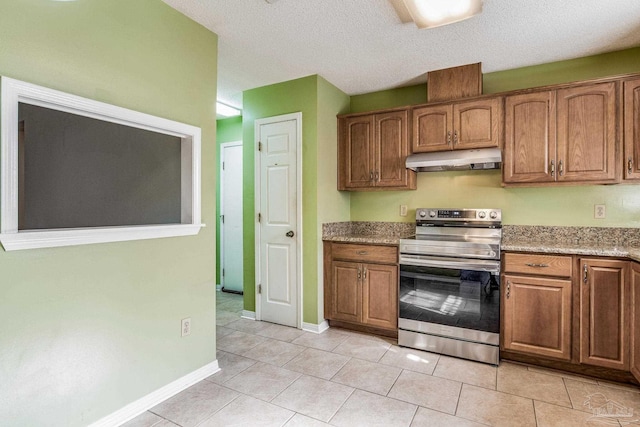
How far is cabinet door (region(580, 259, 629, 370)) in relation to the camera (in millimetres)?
2170

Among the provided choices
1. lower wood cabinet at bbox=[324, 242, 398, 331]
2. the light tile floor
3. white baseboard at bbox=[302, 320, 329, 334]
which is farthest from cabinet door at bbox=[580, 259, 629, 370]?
white baseboard at bbox=[302, 320, 329, 334]

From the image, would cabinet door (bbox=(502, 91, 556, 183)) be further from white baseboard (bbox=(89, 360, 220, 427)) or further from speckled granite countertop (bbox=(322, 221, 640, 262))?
white baseboard (bbox=(89, 360, 220, 427))

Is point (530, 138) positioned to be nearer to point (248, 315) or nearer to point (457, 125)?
point (457, 125)

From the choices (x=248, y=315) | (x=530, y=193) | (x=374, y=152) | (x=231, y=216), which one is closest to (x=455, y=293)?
(x=530, y=193)

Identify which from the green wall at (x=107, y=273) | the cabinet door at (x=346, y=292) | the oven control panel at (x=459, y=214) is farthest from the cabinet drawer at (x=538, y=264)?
the green wall at (x=107, y=273)

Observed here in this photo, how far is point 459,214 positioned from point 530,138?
0.87m

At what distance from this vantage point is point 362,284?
10.2 ft

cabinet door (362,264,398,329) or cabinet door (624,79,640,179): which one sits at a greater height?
cabinet door (624,79,640,179)

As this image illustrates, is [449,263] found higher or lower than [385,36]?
lower

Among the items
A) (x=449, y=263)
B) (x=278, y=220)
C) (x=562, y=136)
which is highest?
(x=562, y=136)

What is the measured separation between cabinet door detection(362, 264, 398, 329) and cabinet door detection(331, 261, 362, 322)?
6 cm

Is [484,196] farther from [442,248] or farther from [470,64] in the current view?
[470,64]

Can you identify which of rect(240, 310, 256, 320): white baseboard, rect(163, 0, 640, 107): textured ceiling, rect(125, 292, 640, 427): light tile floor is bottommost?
rect(125, 292, 640, 427): light tile floor

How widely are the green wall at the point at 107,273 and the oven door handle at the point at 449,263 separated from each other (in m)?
1.65
